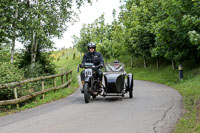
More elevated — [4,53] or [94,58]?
[4,53]

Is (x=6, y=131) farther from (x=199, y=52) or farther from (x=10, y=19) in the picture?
(x=199, y=52)

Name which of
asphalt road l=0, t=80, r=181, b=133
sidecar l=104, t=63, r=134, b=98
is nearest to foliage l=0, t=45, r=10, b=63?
sidecar l=104, t=63, r=134, b=98

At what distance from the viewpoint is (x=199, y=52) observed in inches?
977

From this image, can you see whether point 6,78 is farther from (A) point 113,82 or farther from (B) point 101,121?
(B) point 101,121

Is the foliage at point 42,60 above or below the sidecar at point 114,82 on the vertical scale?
above

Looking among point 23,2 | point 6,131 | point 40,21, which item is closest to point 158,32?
point 40,21

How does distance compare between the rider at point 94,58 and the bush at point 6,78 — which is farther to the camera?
the rider at point 94,58

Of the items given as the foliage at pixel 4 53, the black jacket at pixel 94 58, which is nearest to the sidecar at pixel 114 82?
the black jacket at pixel 94 58

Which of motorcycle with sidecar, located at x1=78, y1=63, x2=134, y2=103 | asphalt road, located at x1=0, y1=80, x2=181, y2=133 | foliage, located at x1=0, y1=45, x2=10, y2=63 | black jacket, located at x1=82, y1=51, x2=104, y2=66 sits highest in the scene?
foliage, located at x1=0, y1=45, x2=10, y2=63

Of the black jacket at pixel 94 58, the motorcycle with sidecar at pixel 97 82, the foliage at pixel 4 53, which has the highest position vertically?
the foliage at pixel 4 53

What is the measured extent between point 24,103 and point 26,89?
0.67 m

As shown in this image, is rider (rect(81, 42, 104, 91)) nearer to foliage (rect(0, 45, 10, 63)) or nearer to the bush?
the bush

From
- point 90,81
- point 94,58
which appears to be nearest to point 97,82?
point 90,81

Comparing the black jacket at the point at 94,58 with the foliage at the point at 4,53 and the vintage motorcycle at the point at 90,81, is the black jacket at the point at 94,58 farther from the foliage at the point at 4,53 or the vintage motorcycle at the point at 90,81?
the foliage at the point at 4,53
